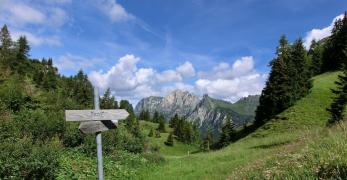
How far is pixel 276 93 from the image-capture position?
76.5 meters

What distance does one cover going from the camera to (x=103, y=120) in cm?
1066

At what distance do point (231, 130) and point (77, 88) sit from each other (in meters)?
62.0

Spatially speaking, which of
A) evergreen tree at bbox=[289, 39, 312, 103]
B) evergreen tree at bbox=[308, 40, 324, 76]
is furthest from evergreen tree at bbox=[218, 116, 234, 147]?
evergreen tree at bbox=[308, 40, 324, 76]

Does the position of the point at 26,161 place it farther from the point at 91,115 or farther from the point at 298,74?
the point at 298,74

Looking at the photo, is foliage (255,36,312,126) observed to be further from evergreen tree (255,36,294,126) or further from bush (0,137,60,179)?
bush (0,137,60,179)

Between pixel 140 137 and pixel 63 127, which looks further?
pixel 140 137

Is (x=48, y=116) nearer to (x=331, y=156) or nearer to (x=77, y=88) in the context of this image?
(x=331, y=156)

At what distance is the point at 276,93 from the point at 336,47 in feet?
110

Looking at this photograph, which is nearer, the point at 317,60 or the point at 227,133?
the point at 227,133

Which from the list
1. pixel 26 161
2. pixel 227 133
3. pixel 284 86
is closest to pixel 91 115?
pixel 26 161

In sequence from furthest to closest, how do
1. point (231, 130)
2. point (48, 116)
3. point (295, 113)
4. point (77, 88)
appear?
point (77, 88) < point (231, 130) < point (295, 113) < point (48, 116)

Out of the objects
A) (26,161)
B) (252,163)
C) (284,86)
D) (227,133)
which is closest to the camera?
(252,163)

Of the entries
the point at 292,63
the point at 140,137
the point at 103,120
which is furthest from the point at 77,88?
the point at 103,120

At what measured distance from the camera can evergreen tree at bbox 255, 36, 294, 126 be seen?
7588 cm
